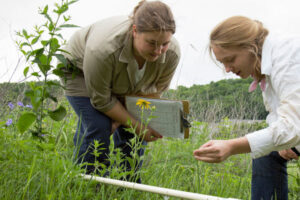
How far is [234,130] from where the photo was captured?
4.75m

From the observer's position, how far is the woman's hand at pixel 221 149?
161cm

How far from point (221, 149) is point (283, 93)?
0.39 m

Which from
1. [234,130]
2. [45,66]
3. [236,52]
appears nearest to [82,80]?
[45,66]

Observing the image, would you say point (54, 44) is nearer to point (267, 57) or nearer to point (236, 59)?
point (236, 59)

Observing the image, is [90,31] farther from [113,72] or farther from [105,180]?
[105,180]

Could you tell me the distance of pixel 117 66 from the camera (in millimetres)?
2355

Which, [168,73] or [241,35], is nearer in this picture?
[241,35]

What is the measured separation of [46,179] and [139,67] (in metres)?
1.11

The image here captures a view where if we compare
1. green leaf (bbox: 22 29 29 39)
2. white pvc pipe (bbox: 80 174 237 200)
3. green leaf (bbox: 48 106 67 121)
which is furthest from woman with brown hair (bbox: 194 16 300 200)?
green leaf (bbox: 22 29 29 39)

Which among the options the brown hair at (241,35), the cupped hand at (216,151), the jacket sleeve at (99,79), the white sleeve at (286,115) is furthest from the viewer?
the jacket sleeve at (99,79)

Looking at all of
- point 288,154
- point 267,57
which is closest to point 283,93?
point 267,57

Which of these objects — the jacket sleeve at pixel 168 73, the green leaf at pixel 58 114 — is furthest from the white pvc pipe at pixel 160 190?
the jacket sleeve at pixel 168 73

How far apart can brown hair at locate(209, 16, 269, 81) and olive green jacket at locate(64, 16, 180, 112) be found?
65 centimetres

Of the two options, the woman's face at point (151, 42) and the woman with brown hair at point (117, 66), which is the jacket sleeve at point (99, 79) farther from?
the woman's face at point (151, 42)
